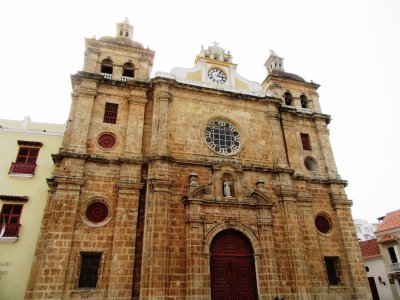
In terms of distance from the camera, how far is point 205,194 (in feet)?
45.9

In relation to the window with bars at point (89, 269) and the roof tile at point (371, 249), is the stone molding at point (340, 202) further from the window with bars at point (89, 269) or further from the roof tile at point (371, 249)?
the window with bars at point (89, 269)

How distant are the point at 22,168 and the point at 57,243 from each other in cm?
566

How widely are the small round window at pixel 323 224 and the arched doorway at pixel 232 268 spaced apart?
15.6ft

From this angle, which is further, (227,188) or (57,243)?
(227,188)

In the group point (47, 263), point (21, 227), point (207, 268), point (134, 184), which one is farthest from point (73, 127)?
point (207, 268)

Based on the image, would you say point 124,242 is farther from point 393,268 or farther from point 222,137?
point 393,268

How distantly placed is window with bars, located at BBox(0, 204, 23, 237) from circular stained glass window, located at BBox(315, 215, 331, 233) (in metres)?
15.0

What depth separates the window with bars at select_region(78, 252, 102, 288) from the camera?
1167cm

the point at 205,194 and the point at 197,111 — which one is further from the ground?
the point at 197,111

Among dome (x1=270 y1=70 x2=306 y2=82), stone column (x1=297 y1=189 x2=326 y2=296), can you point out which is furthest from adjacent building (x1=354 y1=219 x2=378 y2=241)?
stone column (x1=297 y1=189 x2=326 y2=296)

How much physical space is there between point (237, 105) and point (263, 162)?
3.74m

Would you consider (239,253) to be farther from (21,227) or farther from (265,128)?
(21,227)

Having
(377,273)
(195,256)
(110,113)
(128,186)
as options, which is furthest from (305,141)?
(377,273)

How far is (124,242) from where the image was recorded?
40.4 feet
